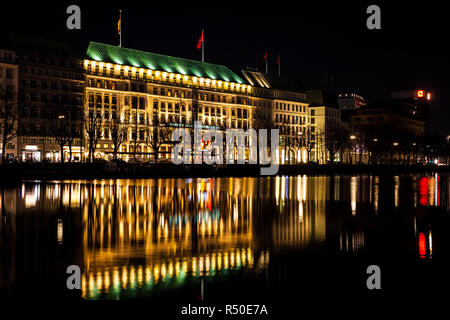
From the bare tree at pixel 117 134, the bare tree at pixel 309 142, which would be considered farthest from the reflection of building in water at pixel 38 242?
the bare tree at pixel 309 142

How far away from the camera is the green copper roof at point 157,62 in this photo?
427ft

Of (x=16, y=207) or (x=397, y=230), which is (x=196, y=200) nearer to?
(x=16, y=207)

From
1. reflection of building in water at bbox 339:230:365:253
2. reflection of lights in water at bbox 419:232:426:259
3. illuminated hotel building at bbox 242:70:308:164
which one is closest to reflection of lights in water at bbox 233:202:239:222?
reflection of building in water at bbox 339:230:365:253

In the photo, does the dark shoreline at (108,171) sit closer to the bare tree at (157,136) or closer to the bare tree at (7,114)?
the bare tree at (7,114)

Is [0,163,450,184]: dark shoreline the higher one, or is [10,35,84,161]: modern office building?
[10,35,84,161]: modern office building

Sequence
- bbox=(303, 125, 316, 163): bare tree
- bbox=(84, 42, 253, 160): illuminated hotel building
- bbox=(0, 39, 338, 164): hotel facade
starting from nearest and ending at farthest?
bbox=(0, 39, 338, 164): hotel facade, bbox=(303, 125, 316, 163): bare tree, bbox=(84, 42, 253, 160): illuminated hotel building

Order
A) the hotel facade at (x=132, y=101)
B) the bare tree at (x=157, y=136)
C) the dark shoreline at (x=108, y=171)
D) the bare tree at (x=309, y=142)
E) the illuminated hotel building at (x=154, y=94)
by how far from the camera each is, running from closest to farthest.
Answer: the dark shoreline at (x=108, y=171), the bare tree at (x=157, y=136), the hotel facade at (x=132, y=101), the bare tree at (x=309, y=142), the illuminated hotel building at (x=154, y=94)

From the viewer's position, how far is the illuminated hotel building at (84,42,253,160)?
125 m

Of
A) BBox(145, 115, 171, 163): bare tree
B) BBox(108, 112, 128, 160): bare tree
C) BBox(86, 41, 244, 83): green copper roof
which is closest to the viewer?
BBox(108, 112, 128, 160): bare tree

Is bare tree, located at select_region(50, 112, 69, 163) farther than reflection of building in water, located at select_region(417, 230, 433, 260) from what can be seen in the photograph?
Yes

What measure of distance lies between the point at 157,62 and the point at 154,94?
33.5 ft

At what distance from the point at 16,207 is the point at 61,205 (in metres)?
2.17

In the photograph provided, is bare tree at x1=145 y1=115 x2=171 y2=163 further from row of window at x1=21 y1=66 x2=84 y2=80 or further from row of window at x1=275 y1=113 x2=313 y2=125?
row of window at x1=275 y1=113 x2=313 y2=125

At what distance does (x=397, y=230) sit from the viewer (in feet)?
64.8
